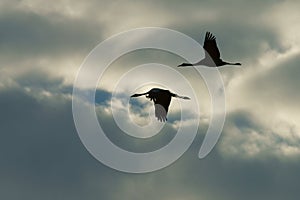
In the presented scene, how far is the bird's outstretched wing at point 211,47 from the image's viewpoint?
126m

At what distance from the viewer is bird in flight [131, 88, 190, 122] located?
128012 mm

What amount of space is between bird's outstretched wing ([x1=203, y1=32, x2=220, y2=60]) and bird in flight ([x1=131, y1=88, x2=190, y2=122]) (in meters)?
4.15

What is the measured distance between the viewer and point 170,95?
5049 inches

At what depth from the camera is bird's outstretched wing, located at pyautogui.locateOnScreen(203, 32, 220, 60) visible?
126 metres

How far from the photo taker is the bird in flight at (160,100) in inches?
5040

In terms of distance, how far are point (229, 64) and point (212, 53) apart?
249cm

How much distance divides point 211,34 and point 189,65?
655 cm

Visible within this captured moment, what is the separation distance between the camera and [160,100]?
422 ft

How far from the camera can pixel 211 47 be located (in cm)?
12656

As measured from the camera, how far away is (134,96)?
416ft

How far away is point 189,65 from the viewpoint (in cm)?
13225

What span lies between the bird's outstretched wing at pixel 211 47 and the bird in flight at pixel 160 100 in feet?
13.6

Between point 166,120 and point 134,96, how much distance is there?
3500 millimetres

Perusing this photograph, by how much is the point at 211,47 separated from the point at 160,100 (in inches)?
231
